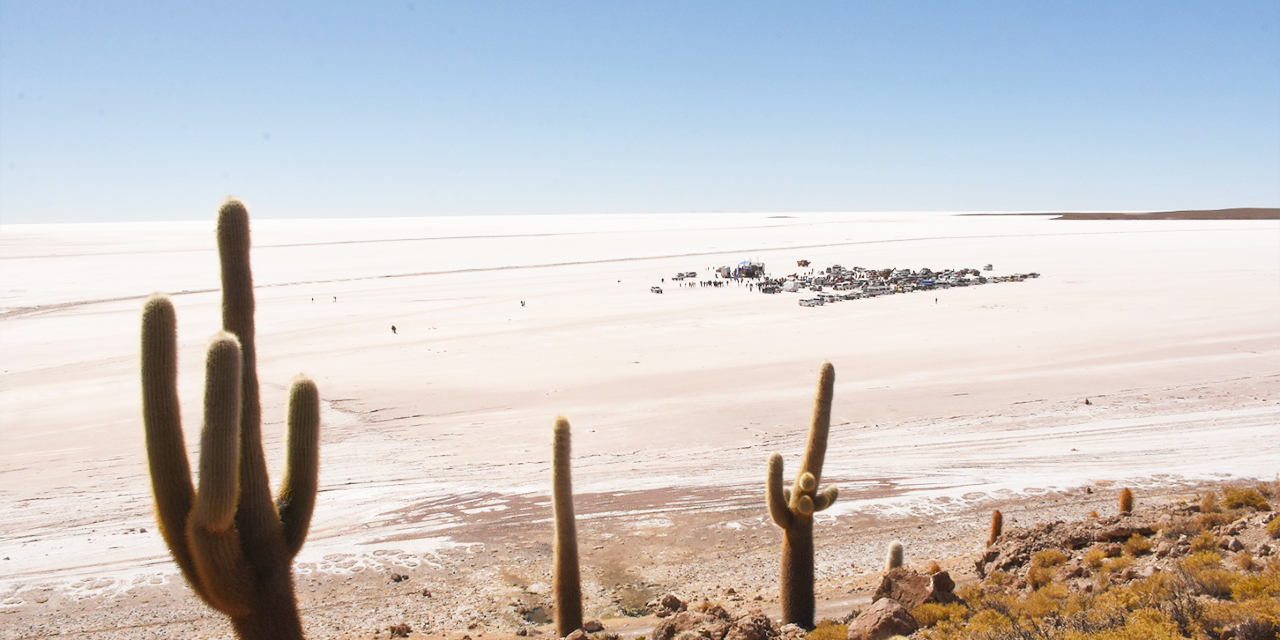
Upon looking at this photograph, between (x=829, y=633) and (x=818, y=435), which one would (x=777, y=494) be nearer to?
(x=818, y=435)

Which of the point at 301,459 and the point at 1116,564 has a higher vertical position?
the point at 301,459

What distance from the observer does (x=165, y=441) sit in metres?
5.59

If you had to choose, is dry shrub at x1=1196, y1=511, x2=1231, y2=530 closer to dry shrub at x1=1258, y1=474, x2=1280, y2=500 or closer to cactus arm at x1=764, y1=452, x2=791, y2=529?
dry shrub at x1=1258, y1=474, x2=1280, y2=500

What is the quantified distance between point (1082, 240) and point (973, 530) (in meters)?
79.0

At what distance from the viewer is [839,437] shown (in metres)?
16.5

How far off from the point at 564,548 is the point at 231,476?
4437 millimetres

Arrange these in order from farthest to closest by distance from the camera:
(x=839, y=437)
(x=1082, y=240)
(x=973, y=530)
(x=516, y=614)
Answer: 1. (x=1082, y=240)
2. (x=839, y=437)
3. (x=973, y=530)
4. (x=516, y=614)

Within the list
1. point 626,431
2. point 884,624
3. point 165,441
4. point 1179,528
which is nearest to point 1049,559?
point 1179,528

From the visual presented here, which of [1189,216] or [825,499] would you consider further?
[1189,216]

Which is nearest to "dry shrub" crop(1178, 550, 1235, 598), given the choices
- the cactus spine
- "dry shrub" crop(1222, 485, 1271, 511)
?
"dry shrub" crop(1222, 485, 1271, 511)

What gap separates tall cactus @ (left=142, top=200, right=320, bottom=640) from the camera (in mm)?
5418

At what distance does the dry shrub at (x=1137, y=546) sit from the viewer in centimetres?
915

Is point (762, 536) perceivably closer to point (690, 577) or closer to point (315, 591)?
point (690, 577)

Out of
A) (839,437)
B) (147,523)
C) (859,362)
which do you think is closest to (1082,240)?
(859,362)
